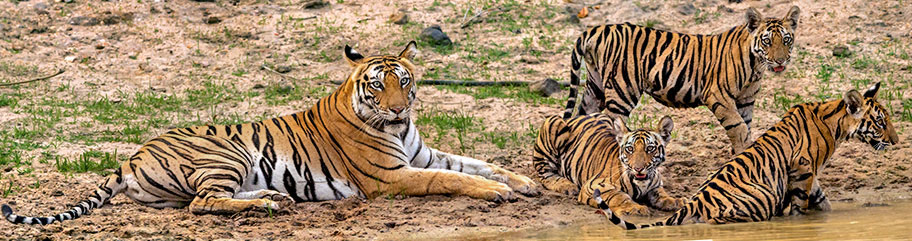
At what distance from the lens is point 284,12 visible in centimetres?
1249

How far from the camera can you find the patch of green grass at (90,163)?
7.81m

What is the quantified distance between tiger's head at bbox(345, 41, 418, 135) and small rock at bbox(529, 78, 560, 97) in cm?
274

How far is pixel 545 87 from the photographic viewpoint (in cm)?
1007

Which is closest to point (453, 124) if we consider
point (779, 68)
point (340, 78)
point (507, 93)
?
point (507, 93)

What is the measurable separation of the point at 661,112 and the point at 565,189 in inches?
97.9

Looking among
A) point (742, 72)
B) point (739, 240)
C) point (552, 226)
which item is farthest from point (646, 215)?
point (742, 72)

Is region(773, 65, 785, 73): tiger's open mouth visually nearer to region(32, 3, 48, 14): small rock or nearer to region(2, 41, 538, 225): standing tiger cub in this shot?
region(2, 41, 538, 225): standing tiger cub

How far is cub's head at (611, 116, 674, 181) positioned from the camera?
6.68 metres

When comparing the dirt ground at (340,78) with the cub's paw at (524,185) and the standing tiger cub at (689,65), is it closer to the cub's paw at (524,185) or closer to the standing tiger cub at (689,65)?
the cub's paw at (524,185)

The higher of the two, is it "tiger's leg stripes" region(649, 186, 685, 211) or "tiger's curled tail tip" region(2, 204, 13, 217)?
"tiger's curled tail tip" region(2, 204, 13, 217)

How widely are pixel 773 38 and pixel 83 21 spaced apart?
7516mm

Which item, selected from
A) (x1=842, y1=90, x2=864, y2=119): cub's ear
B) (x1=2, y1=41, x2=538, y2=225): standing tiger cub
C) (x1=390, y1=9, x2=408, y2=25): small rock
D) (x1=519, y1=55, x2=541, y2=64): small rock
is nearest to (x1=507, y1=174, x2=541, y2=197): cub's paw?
(x1=2, y1=41, x2=538, y2=225): standing tiger cub

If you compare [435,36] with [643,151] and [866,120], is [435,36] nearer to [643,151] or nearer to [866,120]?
[643,151]

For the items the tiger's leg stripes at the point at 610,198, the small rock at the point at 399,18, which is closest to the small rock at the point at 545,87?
the small rock at the point at 399,18
